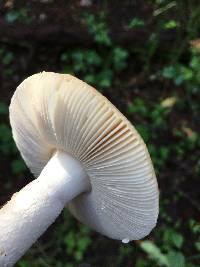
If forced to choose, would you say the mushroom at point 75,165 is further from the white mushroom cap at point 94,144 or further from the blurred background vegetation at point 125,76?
the blurred background vegetation at point 125,76

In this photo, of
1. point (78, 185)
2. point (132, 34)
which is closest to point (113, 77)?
point (132, 34)

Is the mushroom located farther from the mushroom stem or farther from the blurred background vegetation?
the blurred background vegetation

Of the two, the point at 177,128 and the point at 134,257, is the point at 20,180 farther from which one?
the point at 177,128

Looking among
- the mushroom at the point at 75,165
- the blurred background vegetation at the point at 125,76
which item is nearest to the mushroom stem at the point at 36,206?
the mushroom at the point at 75,165

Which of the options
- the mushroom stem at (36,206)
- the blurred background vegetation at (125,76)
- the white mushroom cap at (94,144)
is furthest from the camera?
the blurred background vegetation at (125,76)

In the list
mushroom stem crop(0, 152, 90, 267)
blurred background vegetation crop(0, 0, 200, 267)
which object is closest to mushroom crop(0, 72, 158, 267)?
mushroom stem crop(0, 152, 90, 267)

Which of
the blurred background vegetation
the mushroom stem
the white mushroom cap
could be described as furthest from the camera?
the blurred background vegetation

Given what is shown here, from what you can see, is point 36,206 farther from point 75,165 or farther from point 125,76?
point 125,76
